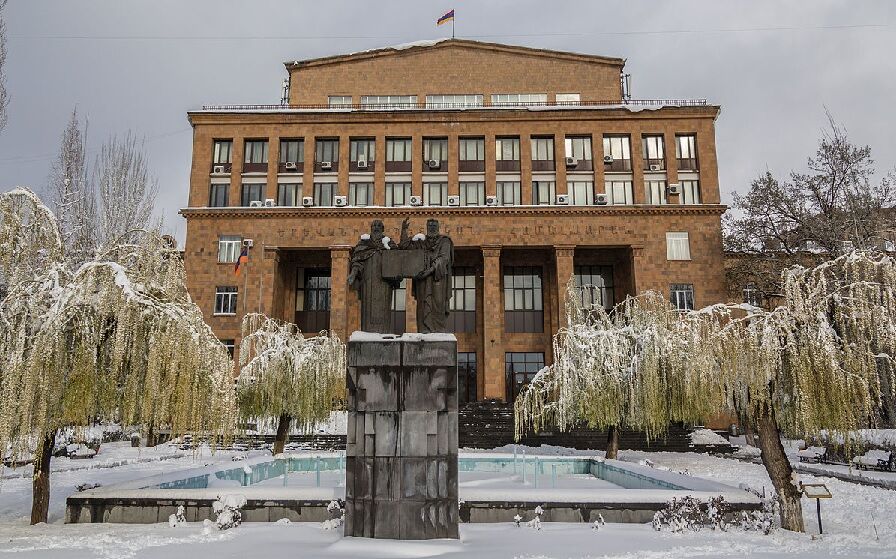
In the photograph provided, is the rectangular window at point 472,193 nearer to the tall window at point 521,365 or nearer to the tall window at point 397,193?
the tall window at point 397,193

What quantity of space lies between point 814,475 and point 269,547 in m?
18.3

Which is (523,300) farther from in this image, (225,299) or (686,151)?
(225,299)

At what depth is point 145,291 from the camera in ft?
33.6

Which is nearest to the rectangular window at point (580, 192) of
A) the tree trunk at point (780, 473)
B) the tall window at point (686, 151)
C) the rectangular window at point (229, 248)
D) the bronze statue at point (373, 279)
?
the tall window at point (686, 151)

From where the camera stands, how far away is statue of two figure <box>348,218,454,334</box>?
9.36m

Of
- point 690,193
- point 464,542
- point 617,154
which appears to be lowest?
point 464,542

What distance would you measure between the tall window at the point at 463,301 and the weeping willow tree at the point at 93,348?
30.9m

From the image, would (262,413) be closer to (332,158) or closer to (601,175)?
(332,158)

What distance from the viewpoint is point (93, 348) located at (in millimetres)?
9703

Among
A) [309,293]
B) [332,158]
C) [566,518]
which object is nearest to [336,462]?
[566,518]

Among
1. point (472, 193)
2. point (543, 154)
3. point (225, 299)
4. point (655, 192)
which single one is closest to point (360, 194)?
point (472, 193)

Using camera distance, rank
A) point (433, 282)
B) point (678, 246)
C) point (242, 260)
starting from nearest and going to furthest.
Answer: point (433, 282), point (242, 260), point (678, 246)

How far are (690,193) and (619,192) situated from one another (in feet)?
14.7

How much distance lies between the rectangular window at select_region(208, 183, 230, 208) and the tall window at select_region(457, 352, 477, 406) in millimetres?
18131
